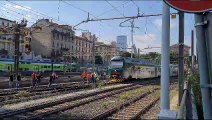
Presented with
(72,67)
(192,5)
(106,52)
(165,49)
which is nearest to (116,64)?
(106,52)

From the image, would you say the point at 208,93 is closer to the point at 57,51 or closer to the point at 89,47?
the point at 57,51

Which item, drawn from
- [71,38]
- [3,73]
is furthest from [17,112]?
[71,38]

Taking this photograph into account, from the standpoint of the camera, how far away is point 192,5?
3596 mm

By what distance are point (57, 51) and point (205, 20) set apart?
341 ft

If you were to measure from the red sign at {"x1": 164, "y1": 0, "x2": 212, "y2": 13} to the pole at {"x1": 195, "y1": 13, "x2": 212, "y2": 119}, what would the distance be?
0.20 meters

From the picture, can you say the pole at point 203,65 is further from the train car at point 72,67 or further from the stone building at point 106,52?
the train car at point 72,67

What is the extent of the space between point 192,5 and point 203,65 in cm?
74

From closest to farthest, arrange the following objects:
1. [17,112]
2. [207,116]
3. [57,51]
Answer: [207,116] → [17,112] → [57,51]

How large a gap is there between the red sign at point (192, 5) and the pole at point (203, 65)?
0.66 ft

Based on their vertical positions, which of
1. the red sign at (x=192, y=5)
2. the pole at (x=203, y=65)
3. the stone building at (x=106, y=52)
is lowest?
the pole at (x=203, y=65)

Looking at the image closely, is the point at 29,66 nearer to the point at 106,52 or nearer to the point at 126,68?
the point at 106,52

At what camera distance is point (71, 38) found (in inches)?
4564

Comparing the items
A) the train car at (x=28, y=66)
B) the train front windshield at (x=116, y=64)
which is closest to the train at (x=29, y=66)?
the train car at (x=28, y=66)

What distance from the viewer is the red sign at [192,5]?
3.56 meters
